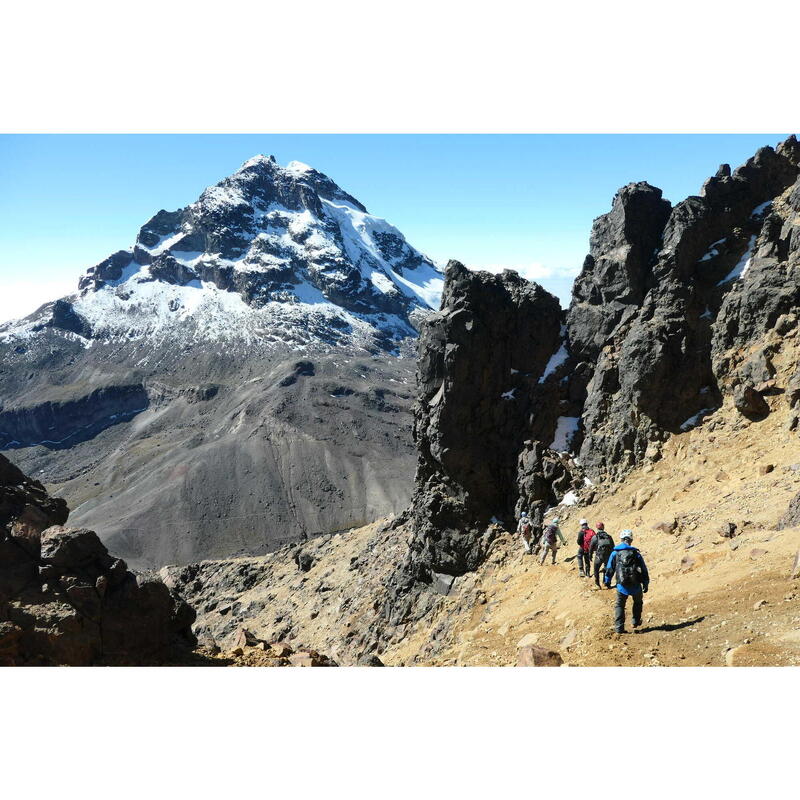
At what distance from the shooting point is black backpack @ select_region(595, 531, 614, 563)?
16.0m

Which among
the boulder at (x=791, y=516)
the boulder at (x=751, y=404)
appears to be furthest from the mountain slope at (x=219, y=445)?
the boulder at (x=791, y=516)

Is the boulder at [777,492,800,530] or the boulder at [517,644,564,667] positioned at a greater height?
the boulder at [777,492,800,530]

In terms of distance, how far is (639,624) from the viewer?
1119 centimetres

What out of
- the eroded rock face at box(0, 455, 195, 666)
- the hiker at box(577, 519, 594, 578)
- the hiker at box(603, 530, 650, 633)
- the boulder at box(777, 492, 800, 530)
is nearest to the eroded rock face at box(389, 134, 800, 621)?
the hiker at box(577, 519, 594, 578)

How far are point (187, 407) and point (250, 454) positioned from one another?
55.7m

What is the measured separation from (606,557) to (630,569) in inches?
221

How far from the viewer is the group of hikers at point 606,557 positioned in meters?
10.9

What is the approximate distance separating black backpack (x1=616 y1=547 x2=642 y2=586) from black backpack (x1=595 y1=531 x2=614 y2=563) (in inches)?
204

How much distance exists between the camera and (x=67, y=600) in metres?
13.4

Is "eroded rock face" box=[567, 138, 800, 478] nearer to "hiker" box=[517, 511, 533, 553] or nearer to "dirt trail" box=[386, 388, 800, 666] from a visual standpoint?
"dirt trail" box=[386, 388, 800, 666]

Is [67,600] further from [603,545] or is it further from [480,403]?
[480,403]

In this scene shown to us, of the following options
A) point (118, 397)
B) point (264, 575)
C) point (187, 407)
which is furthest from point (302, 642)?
point (118, 397)

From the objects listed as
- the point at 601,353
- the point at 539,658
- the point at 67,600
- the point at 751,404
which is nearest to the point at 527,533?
the point at 601,353

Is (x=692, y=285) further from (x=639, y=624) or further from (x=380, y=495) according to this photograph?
(x=380, y=495)
